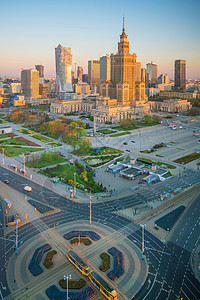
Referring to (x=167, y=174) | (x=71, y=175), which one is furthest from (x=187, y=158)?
(x=71, y=175)

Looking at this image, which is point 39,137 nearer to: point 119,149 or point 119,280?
point 119,149

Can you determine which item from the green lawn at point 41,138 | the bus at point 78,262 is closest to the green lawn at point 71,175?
the bus at point 78,262

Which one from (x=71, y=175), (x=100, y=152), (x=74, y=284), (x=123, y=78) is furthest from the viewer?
(x=123, y=78)

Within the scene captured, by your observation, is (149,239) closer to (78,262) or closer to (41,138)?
(78,262)

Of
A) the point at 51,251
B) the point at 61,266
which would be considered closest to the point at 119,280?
the point at 61,266

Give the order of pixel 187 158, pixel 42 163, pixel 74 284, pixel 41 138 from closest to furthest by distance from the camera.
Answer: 1. pixel 74 284
2. pixel 42 163
3. pixel 187 158
4. pixel 41 138

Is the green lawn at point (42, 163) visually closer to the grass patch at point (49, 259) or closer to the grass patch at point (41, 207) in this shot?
the grass patch at point (41, 207)
